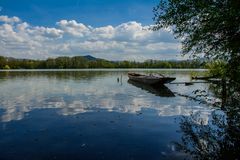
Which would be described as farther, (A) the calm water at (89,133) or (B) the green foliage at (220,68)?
(B) the green foliage at (220,68)

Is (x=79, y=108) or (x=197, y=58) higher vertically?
(x=197, y=58)

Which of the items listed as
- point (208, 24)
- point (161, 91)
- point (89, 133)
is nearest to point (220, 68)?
point (208, 24)

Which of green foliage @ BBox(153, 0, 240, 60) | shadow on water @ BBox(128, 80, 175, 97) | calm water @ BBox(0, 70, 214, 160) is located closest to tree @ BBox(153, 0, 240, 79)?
green foliage @ BBox(153, 0, 240, 60)

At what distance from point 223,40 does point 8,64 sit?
207 metres

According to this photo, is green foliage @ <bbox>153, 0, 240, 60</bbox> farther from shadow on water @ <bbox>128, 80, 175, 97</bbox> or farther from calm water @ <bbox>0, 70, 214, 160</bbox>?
shadow on water @ <bbox>128, 80, 175, 97</bbox>

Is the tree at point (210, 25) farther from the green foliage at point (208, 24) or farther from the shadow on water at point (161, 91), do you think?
the shadow on water at point (161, 91)

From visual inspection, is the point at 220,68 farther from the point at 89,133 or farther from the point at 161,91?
the point at 161,91

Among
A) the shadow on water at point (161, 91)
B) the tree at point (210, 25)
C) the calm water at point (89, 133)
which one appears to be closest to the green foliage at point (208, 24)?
the tree at point (210, 25)

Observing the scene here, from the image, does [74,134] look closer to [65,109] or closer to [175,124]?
[175,124]

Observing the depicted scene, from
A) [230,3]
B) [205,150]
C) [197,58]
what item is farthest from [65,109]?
[230,3]

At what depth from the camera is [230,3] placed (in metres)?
11.0

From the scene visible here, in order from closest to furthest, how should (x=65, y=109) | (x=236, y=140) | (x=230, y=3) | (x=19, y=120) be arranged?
(x=230, y=3) → (x=236, y=140) → (x=19, y=120) → (x=65, y=109)

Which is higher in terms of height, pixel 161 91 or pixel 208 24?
pixel 208 24

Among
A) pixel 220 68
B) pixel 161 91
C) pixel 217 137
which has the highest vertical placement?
pixel 220 68
